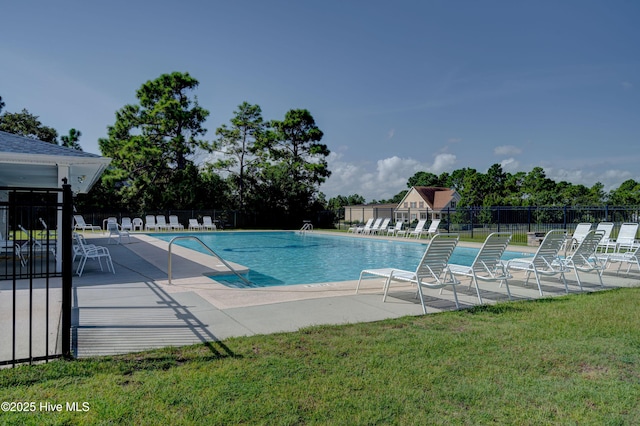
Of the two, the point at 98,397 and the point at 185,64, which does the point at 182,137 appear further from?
the point at 98,397

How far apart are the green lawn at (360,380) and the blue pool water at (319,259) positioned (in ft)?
15.0

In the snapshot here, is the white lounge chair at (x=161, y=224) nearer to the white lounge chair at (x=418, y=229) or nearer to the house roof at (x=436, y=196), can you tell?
the white lounge chair at (x=418, y=229)

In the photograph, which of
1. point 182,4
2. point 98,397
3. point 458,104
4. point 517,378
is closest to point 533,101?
point 458,104

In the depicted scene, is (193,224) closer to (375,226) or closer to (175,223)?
(175,223)

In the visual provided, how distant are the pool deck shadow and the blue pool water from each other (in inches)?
66.3

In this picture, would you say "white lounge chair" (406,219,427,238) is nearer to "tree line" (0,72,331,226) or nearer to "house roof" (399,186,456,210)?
"tree line" (0,72,331,226)

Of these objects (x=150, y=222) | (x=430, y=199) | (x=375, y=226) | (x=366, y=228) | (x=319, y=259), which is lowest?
(x=319, y=259)

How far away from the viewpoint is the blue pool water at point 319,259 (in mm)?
10492

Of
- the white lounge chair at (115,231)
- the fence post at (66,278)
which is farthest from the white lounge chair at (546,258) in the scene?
the white lounge chair at (115,231)

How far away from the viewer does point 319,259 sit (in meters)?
14.3

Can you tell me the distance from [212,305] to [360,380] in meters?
3.03

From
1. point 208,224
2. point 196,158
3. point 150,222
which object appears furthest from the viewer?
point 196,158

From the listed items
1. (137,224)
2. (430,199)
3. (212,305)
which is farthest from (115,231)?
(430,199)

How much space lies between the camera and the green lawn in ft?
8.43
